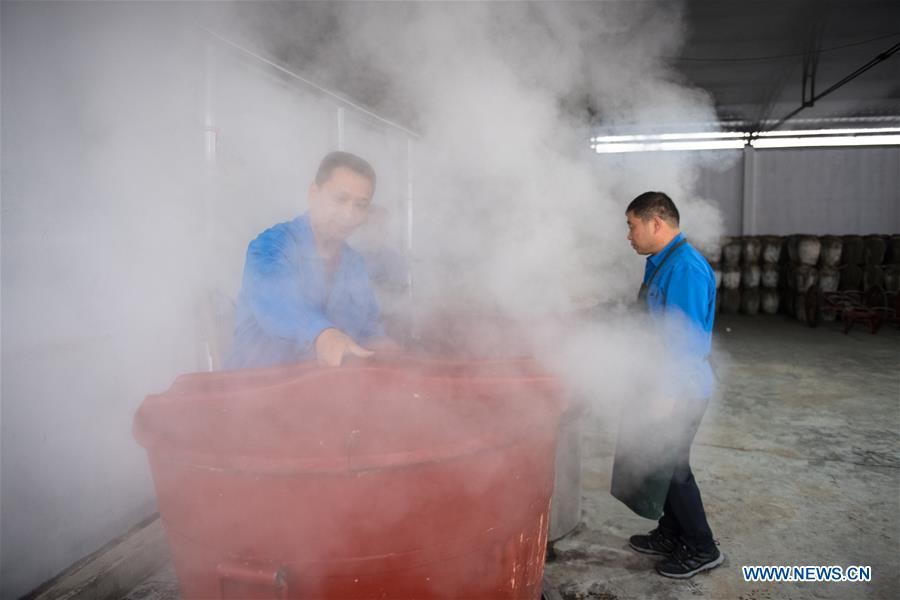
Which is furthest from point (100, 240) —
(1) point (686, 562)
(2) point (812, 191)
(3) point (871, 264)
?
(2) point (812, 191)

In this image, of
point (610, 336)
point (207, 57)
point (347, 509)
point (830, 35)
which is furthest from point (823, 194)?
point (347, 509)

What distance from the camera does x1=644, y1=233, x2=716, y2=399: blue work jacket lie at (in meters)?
1.78

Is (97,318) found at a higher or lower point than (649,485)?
higher

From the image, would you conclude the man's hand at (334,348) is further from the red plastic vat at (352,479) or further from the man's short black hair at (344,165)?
the man's short black hair at (344,165)

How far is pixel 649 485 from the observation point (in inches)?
74.6

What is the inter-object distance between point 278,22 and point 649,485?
8.46 feet

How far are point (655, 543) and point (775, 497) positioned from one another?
2.96 feet

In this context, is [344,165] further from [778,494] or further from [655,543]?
[778,494]

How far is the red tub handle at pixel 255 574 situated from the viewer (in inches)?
33.9

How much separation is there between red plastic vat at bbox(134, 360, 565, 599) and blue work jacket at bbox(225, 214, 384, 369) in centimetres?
25

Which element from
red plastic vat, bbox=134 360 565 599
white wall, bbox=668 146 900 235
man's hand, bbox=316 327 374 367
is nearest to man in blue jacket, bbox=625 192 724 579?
red plastic vat, bbox=134 360 565 599

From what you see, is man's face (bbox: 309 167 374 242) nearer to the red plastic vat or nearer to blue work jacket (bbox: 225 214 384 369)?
blue work jacket (bbox: 225 214 384 369)

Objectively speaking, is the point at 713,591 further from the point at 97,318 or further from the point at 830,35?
the point at 830,35

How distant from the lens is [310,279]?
158cm
